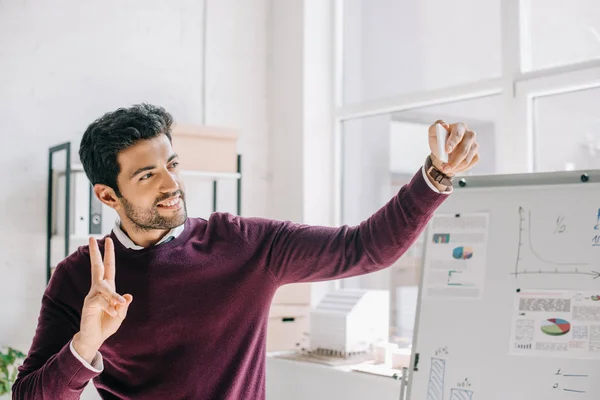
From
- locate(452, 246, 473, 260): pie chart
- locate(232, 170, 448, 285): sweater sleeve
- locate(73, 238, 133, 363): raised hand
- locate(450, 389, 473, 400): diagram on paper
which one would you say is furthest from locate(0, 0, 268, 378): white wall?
locate(450, 389, 473, 400): diagram on paper

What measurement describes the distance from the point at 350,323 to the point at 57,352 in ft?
4.72

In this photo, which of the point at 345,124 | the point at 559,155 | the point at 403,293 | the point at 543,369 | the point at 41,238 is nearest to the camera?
the point at 543,369

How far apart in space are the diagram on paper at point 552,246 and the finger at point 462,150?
1.93 feet

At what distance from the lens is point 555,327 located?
196 centimetres

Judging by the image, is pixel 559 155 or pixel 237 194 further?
pixel 237 194

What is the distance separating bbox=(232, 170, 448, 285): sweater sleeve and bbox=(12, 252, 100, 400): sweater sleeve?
50cm

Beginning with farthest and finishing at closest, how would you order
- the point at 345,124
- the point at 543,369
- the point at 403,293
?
the point at 345,124
the point at 403,293
the point at 543,369

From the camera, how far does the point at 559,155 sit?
2.72 meters

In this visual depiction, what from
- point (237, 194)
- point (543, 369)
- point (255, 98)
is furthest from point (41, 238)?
point (543, 369)

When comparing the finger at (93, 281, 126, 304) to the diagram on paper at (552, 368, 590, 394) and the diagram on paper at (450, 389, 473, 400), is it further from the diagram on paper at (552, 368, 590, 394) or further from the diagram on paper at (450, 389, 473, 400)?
the diagram on paper at (552, 368, 590, 394)

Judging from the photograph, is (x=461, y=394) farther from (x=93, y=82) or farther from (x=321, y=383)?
(x=93, y=82)

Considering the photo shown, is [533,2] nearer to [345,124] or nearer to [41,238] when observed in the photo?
[345,124]

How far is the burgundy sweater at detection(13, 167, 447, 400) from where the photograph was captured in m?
1.87

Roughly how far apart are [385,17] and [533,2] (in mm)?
913
